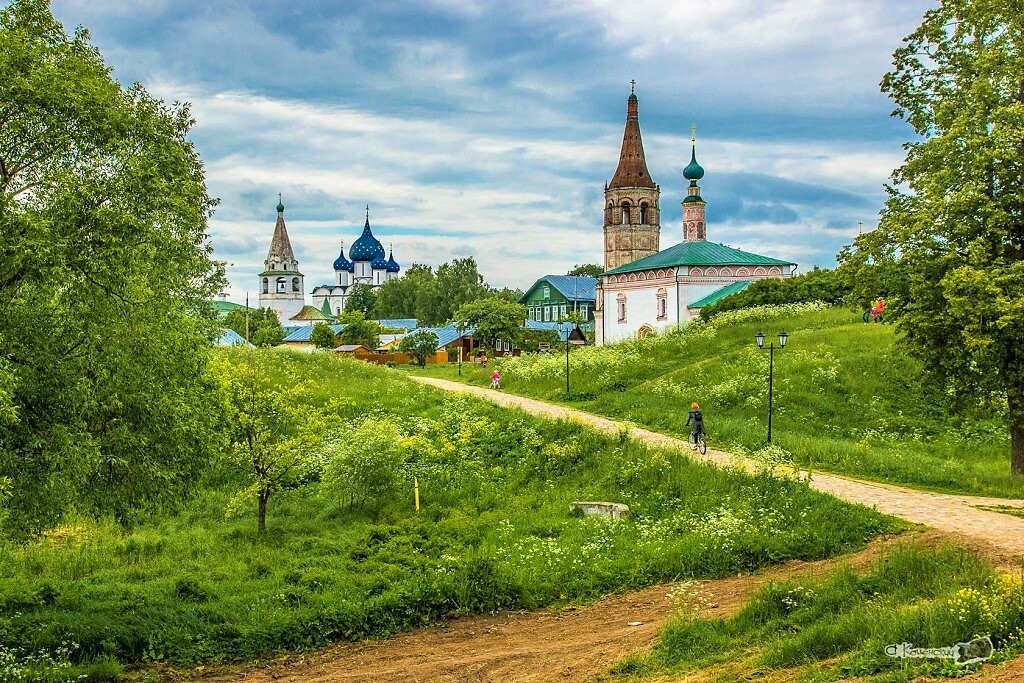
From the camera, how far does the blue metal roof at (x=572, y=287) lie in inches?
3187

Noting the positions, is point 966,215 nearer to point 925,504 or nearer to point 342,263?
point 925,504

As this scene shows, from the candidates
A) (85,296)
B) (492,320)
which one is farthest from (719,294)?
(85,296)

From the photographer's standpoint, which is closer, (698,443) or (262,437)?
(262,437)

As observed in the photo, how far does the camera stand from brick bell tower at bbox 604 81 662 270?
6975 centimetres

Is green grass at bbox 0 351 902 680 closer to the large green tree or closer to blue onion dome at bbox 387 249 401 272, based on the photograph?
the large green tree

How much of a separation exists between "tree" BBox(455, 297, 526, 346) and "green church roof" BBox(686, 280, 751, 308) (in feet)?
34.3

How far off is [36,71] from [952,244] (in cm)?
1593

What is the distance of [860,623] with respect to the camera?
9.52m

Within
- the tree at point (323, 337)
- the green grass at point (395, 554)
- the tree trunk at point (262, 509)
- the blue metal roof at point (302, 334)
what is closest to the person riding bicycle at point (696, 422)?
the green grass at point (395, 554)

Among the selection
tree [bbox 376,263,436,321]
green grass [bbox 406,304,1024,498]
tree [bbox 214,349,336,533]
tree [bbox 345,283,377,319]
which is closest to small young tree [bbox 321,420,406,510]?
tree [bbox 214,349,336,533]

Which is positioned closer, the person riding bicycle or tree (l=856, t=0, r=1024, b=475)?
tree (l=856, t=0, r=1024, b=475)

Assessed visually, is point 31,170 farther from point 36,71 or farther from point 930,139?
point 930,139

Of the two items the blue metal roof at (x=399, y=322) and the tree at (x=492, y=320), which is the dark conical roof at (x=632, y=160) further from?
the blue metal roof at (x=399, y=322)

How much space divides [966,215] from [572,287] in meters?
66.3
